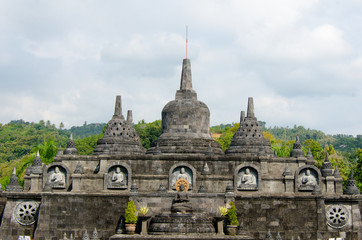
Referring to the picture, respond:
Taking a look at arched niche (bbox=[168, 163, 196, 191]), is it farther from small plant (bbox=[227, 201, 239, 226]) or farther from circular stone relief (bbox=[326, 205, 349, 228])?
circular stone relief (bbox=[326, 205, 349, 228])

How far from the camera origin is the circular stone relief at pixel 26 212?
36875 millimetres

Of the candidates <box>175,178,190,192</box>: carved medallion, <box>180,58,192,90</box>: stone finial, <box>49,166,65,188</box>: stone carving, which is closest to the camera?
<box>175,178,190,192</box>: carved medallion

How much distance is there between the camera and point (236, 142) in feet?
137

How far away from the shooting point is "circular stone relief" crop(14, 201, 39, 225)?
36.9 m

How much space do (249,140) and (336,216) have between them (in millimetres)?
8189

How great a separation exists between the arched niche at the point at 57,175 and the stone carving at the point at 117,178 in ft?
9.85

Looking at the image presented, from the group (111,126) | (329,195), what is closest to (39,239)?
(111,126)

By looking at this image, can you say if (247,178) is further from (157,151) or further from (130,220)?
(130,220)

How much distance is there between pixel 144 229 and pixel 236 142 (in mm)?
12205

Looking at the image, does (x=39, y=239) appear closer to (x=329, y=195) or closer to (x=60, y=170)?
(x=60, y=170)

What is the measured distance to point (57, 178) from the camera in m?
37.6

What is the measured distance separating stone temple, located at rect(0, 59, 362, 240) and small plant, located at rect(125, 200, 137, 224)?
0.54 m

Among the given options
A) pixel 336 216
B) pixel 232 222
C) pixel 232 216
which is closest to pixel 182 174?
pixel 232 216

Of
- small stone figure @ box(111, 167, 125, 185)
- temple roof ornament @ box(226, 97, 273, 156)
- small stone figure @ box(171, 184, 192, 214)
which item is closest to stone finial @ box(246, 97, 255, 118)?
temple roof ornament @ box(226, 97, 273, 156)
